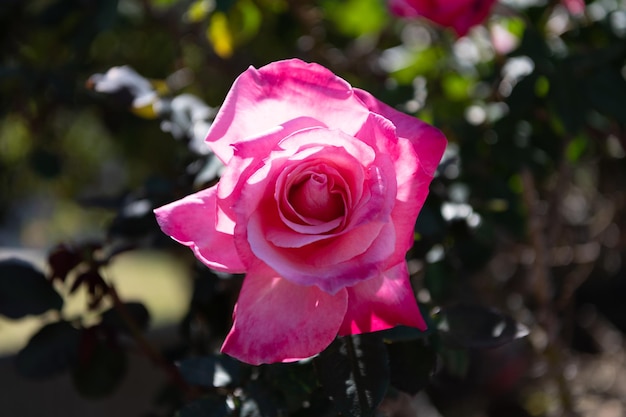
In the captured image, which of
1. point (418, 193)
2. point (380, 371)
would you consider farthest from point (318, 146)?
point (380, 371)

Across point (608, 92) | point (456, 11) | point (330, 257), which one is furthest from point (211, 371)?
point (608, 92)

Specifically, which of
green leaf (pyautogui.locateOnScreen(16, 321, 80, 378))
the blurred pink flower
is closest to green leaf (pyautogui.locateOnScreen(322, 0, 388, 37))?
the blurred pink flower

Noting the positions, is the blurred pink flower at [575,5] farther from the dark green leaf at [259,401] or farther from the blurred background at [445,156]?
the dark green leaf at [259,401]

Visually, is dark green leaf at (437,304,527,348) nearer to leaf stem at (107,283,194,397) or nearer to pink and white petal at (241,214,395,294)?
pink and white petal at (241,214,395,294)

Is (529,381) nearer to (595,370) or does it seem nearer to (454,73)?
(595,370)

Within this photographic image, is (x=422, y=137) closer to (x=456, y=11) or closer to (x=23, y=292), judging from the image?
(x=456, y=11)
